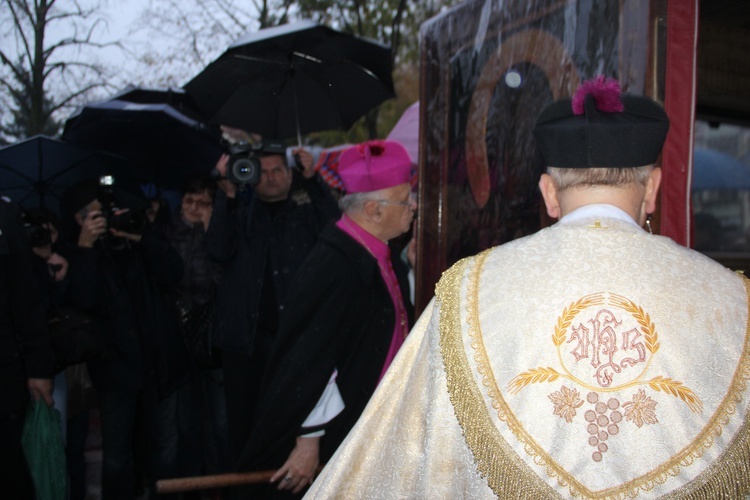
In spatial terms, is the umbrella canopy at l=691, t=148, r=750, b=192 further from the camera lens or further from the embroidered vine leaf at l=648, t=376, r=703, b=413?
the embroidered vine leaf at l=648, t=376, r=703, b=413

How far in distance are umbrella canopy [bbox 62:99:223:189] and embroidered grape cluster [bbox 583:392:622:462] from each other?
13.1 feet

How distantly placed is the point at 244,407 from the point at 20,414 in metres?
1.13

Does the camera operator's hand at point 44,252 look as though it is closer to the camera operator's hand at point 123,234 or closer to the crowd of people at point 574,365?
the camera operator's hand at point 123,234

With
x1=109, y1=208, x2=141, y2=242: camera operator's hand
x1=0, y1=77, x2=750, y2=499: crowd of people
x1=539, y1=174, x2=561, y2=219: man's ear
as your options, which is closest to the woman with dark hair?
x1=109, y1=208, x2=141, y2=242: camera operator's hand

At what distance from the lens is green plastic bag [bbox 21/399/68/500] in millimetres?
3471

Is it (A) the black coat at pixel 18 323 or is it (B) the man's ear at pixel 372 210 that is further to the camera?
(A) the black coat at pixel 18 323

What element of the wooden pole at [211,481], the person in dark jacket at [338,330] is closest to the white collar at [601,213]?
the person in dark jacket at [338,330]

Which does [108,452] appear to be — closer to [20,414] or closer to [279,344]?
[20,414]

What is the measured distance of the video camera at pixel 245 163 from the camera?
4121 mm

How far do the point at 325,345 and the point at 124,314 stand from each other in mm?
1842

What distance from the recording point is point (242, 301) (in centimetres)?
414

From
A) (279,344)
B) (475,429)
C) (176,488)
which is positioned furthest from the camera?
(279,344)

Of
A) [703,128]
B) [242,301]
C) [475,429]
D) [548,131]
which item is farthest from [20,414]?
[703,128]

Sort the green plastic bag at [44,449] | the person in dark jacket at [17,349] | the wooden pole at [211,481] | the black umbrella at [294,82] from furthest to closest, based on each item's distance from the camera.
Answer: the black umbrella at [294,82], the green plastic bag at [44,449], the person in dark jacket at [17,349], the wooden pole at [211,481]
